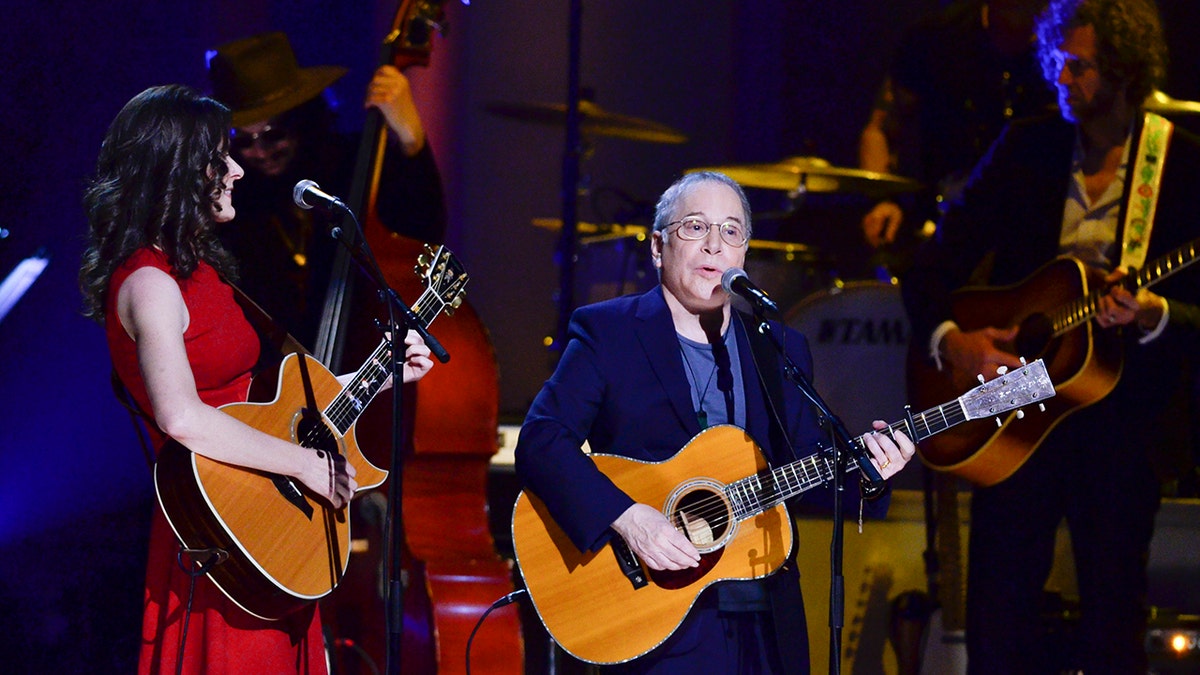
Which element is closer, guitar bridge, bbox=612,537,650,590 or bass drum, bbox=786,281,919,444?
guitar bridge, bbox=612,537,650,590

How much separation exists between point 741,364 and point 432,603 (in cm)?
139

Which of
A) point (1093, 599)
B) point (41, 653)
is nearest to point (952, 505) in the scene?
point (1093, 599)

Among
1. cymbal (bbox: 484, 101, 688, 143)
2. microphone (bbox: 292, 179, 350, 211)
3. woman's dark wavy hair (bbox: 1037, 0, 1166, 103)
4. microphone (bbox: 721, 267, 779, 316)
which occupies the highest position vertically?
cymbal (bbox: 484, 101, 688, 143)

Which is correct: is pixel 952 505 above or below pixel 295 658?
above

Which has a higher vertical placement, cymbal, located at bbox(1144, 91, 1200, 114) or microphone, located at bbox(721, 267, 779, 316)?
cymbal, located at bbox(1144, 91, 1200, 114)

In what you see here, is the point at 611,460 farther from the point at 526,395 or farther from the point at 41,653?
the point at 526,395

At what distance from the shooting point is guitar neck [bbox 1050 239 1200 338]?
3.93 metres

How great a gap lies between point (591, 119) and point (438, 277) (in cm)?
346

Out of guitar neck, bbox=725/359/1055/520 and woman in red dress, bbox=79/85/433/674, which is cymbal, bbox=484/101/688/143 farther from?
guitar neck, bbox=725/359/1055/520

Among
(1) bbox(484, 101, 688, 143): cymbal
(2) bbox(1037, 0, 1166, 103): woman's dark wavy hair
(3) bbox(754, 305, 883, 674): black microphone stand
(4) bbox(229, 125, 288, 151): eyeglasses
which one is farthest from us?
(1) bbox(484, 101, 688, 143): cymbal

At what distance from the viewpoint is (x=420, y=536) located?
13.3 feet

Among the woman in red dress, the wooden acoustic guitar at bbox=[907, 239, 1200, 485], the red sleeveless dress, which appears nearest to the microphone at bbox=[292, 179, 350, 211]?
the woman in red dress

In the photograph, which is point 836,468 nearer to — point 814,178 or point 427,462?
point 427,462

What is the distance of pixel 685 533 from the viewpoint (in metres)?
3.15
